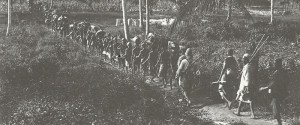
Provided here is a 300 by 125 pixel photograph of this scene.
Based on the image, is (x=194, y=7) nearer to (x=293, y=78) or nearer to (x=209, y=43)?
(x=293, y=78)

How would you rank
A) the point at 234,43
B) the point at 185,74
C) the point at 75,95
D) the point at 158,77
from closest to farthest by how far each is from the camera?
the point at 185,74 < the point at 75,95 < the point at 158,77 < the point at 234,43

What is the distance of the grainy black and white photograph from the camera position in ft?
38.2

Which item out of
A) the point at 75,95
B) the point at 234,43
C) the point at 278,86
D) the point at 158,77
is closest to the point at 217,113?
the point at 278,86

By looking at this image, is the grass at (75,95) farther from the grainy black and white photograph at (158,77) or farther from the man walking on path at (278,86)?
the man walking on path at (278,86)

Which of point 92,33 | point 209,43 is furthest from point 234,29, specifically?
point 92,33

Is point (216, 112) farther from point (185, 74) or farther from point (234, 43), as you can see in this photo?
A: point (234, 43)

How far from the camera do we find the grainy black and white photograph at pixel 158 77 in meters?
11.6

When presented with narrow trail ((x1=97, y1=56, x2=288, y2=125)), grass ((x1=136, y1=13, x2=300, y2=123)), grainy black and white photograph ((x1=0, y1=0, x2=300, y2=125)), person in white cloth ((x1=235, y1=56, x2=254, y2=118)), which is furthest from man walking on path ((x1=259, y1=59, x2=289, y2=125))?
grass ((x1=136, y1=13, x2=300, y2=123))

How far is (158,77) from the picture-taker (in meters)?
16.2

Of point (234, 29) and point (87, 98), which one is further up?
point (234, 29)

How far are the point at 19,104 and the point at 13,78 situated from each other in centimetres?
254

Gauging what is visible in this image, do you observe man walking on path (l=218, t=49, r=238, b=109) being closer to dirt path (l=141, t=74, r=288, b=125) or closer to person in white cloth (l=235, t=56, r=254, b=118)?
dirt path (l=141, t=74, r=288, b=125)

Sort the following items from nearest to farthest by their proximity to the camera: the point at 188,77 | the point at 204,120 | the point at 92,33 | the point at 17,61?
the point at 204,120 → the point at 188,77 → the point at 17,61 → the point at 92,33

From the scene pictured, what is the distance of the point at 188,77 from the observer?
41.9ft
